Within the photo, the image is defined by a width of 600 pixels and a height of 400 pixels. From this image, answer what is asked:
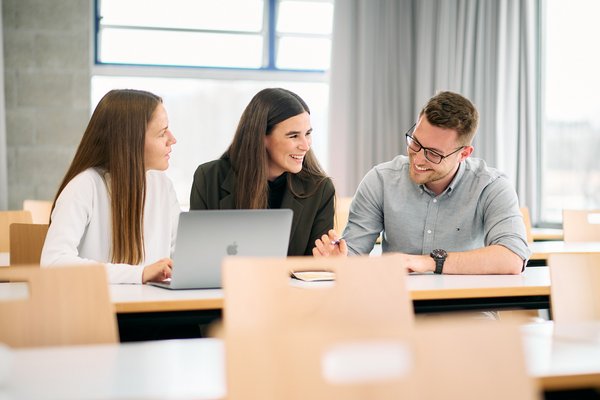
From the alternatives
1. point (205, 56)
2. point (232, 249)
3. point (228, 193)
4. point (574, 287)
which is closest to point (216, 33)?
point (205, 56)

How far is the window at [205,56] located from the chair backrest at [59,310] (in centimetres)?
457

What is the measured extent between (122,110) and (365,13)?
3880 mm

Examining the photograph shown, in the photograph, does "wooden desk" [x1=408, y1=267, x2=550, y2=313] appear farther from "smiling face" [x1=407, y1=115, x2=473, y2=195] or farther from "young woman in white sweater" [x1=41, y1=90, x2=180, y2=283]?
"young woman in white sweater" [x1=41, y1=90, x2=180, y2=283]

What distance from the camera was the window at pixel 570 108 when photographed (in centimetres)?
505

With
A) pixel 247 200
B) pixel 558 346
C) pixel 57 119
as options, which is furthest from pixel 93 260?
pixel 57 119

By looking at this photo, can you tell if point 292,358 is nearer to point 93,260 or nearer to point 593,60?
point 93,260

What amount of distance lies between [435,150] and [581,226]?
1478 millimetres

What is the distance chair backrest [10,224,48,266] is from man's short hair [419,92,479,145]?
138 cm

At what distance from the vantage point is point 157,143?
266cm

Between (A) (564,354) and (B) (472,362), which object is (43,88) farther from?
(B) (472,362)

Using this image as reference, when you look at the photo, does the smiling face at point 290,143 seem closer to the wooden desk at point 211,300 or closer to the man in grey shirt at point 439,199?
the man in grey shirt at point 439,199

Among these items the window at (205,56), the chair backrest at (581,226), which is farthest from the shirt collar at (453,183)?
the window at (205,56)

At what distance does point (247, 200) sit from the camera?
9.72 ft

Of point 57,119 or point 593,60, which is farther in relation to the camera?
point 57,119
